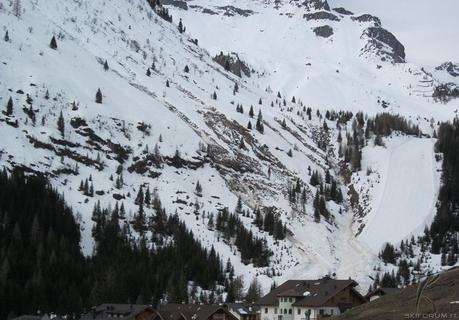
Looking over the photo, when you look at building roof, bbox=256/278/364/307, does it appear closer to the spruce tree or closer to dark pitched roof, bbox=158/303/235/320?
dark pitched roof, bbox=158/303/235/320

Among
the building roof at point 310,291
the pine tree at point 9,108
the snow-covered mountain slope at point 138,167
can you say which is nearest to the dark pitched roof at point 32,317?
the building roof at point 310,291

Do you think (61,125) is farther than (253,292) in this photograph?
Yes

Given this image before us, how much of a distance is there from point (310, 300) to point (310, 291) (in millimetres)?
3624

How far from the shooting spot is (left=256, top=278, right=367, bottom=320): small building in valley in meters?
98.7

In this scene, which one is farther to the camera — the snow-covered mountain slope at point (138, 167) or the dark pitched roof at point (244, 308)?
the snow-covered mountain slope at point (138, 167)

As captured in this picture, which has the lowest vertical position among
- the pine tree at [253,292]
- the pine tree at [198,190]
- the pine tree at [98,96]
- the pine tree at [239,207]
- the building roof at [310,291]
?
the building roof at [310,291]

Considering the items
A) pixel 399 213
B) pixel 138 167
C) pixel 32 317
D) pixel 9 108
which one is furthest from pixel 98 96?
pixel 32 317

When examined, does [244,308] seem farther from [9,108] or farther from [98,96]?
[98,96]

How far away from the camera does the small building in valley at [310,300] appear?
98688mm

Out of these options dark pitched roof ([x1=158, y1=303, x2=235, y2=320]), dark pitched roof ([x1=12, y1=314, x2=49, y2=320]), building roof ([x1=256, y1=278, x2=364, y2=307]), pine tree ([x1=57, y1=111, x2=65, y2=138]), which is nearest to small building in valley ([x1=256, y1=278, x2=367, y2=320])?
building roof ([x1=256, y1=278, x2=364, y2=307])

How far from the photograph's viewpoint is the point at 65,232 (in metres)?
140

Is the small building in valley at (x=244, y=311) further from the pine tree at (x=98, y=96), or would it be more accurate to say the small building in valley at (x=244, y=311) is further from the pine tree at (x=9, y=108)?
the pine tree at (x=98, y=96)

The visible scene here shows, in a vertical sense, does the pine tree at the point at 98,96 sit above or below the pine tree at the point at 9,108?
above

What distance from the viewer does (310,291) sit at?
10506cm
